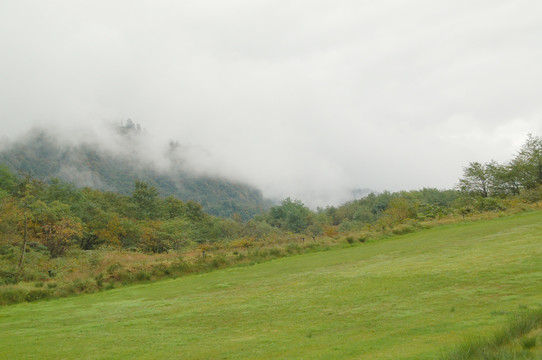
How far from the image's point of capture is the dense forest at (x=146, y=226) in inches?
965

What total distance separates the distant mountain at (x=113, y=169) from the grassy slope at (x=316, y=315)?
→ 113 m

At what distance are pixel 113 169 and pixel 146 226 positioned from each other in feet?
358

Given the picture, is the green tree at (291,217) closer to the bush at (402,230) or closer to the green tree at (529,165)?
the green tree at (529,165)

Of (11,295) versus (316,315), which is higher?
(11,295)

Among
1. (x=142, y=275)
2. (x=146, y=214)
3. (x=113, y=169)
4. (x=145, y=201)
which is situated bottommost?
(x=142, y=275)

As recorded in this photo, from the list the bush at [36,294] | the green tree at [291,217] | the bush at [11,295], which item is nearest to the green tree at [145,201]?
the green tree at [291,217]

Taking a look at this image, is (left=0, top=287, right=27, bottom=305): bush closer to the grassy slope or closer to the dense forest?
the dense forest

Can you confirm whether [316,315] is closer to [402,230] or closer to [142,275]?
[142,275]

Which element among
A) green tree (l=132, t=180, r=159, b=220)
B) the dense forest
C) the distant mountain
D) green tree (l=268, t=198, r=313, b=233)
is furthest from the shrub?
the distant mountain

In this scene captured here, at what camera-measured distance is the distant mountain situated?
123m

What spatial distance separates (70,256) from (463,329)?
35945 millimetres

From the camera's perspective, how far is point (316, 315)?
7902 millimetres

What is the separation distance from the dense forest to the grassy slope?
32.8 ft

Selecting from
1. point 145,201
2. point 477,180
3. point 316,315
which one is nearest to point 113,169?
point 145,201
